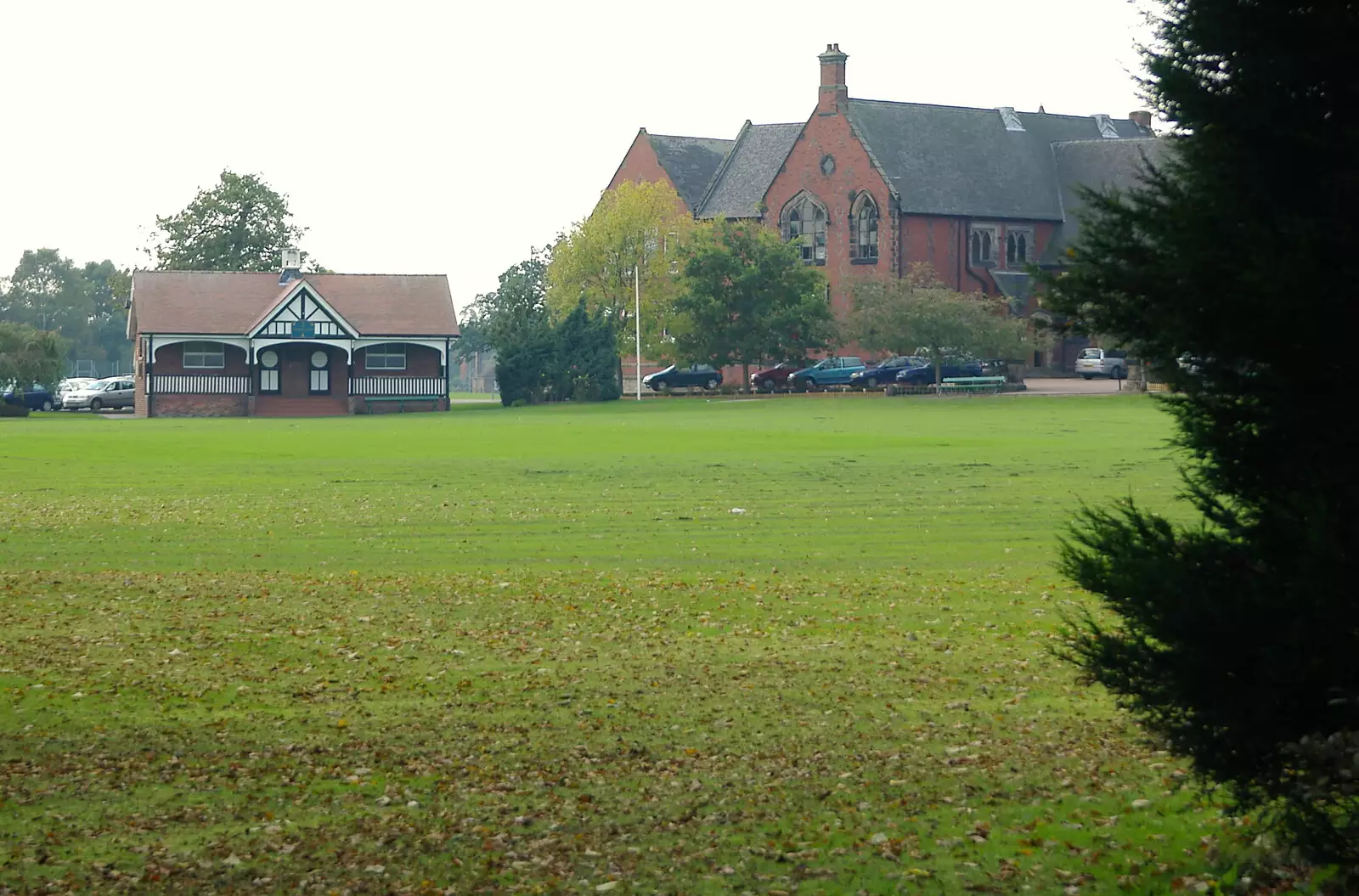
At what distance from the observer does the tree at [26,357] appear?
7712cm

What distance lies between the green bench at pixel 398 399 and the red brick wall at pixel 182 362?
6185 millimetres

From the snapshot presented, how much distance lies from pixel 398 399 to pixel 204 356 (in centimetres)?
988

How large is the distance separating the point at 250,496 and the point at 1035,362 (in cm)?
7006

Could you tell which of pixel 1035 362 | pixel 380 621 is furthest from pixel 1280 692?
pixel 1035 362

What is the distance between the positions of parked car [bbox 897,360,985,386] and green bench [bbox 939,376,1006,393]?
32.8 inches

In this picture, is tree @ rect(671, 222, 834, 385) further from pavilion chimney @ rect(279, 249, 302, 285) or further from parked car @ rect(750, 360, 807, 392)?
pavilion chimney @ rect(279, 249, 302, 285)

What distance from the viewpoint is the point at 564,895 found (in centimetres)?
718

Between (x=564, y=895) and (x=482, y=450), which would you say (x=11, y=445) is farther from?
(x=564, y=895)

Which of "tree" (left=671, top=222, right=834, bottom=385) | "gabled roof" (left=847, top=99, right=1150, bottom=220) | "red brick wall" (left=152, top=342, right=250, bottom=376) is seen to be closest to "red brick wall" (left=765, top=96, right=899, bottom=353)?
"gabled roof" (left=847, top=99, right=1150, bottom=220)

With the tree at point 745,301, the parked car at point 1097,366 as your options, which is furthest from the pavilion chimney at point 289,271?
the parked car at point 1097,366

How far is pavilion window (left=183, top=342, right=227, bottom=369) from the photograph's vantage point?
82.2 m

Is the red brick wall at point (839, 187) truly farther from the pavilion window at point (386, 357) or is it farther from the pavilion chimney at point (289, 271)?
the pavilion chimney at point (289, 271)

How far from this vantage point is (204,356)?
82.4m

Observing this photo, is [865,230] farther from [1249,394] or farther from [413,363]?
[1249,394]
